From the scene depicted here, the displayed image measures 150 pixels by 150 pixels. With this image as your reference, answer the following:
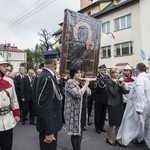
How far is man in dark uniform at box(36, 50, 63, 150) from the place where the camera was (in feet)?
12.7

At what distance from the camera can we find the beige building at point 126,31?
93.4ft

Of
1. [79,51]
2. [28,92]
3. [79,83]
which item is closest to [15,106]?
[79,83]

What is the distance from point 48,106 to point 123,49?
91.7ft

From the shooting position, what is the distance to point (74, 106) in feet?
18.6

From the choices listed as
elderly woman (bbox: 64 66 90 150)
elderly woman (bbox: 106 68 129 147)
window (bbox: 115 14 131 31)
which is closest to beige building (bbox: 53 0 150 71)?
window (bbox: 115 14 131 31)

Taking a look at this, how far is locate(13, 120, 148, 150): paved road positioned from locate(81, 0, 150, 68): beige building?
1998 centimetres

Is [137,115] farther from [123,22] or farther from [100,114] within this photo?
[123,22]

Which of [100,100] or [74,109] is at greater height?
[74,109]

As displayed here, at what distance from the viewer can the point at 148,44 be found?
28.0 m

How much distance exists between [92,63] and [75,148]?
2.00 meters

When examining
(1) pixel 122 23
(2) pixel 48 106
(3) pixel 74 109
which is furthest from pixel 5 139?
(1) pixel 122 23

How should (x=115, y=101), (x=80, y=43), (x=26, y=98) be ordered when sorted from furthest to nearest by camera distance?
1. (x=26, y=98)
2. (x=115, y=101)
3. (x=80, y=43)

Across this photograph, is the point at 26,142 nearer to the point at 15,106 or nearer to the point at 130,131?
the point at 130,131

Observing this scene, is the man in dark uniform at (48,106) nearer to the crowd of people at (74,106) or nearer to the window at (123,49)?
the crowd of people at (74,106)
